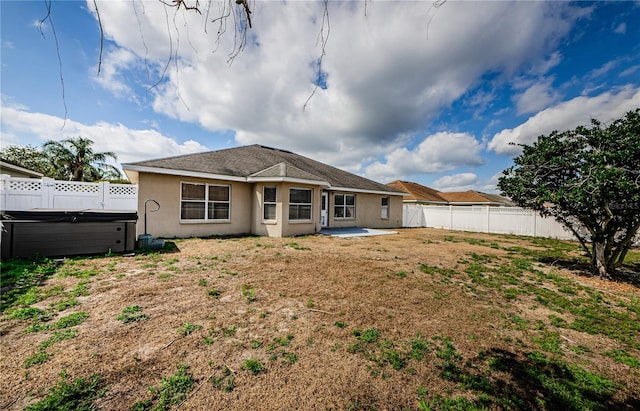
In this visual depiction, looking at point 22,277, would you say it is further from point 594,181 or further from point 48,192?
point 594,181

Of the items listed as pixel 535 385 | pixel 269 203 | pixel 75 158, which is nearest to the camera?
pixel 535 385

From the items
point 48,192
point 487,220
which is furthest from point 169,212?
point 487,220

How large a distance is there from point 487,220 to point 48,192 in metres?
23.5

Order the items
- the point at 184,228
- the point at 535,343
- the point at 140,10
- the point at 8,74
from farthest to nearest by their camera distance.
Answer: the point at 184,228, the point at 535,343, the point at 8,74, the point at 140,10

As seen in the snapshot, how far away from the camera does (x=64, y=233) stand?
6125 millimetres

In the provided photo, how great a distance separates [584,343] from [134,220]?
997cm

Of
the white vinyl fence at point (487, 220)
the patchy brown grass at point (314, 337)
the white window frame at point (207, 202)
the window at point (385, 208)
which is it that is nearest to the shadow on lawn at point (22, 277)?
the patchy brown grass at point (314, 337)

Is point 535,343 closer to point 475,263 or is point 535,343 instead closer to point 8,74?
point 475,263

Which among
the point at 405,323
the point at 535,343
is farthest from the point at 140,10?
the point at 535,343

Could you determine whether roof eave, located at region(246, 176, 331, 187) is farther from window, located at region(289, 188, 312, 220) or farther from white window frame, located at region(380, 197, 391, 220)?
white window frame, located at region(380, 197, 391, 220)

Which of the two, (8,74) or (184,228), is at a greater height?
(8,74)

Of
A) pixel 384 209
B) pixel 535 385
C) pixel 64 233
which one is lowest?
pixel 535 385

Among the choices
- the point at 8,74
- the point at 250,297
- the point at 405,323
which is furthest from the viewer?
the point at 250,297

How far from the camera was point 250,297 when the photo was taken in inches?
162
